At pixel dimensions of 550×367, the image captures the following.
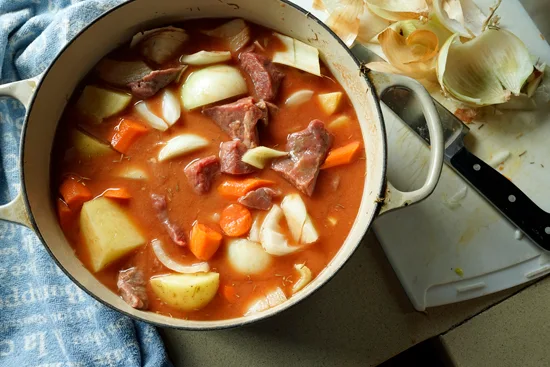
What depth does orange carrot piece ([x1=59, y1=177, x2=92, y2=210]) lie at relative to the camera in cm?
149

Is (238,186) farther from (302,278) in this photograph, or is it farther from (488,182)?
(488,182)

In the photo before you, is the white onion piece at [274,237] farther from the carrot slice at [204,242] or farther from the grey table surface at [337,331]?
the grey table surface at [337,331]

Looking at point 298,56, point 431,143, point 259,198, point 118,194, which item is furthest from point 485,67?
point 118,194

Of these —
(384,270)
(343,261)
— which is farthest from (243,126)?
(384,270)

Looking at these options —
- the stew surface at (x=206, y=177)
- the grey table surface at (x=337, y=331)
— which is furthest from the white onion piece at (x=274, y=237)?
the grey table surface at (x=337, y=331)

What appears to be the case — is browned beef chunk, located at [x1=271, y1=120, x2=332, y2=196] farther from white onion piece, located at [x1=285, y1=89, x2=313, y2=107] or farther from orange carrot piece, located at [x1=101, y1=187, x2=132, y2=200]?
orange carrot piece, located at [x1=101, y1=187, x2=132, y2=200]

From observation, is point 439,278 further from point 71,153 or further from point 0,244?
point 0,244

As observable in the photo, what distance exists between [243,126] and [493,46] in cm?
82

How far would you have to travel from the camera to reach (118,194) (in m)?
1.49

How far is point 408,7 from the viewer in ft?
5.45

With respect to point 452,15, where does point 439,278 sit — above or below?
below

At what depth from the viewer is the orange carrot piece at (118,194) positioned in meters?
1.48

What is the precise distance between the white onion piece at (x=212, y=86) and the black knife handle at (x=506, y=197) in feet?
2.30

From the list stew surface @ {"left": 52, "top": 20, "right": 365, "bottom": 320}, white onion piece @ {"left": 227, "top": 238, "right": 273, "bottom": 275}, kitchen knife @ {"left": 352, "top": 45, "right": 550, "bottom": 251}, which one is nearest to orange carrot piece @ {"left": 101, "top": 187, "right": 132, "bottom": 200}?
stew surface @ {"left": 52, "top": 20, "right": 365, "bottom": 320}
